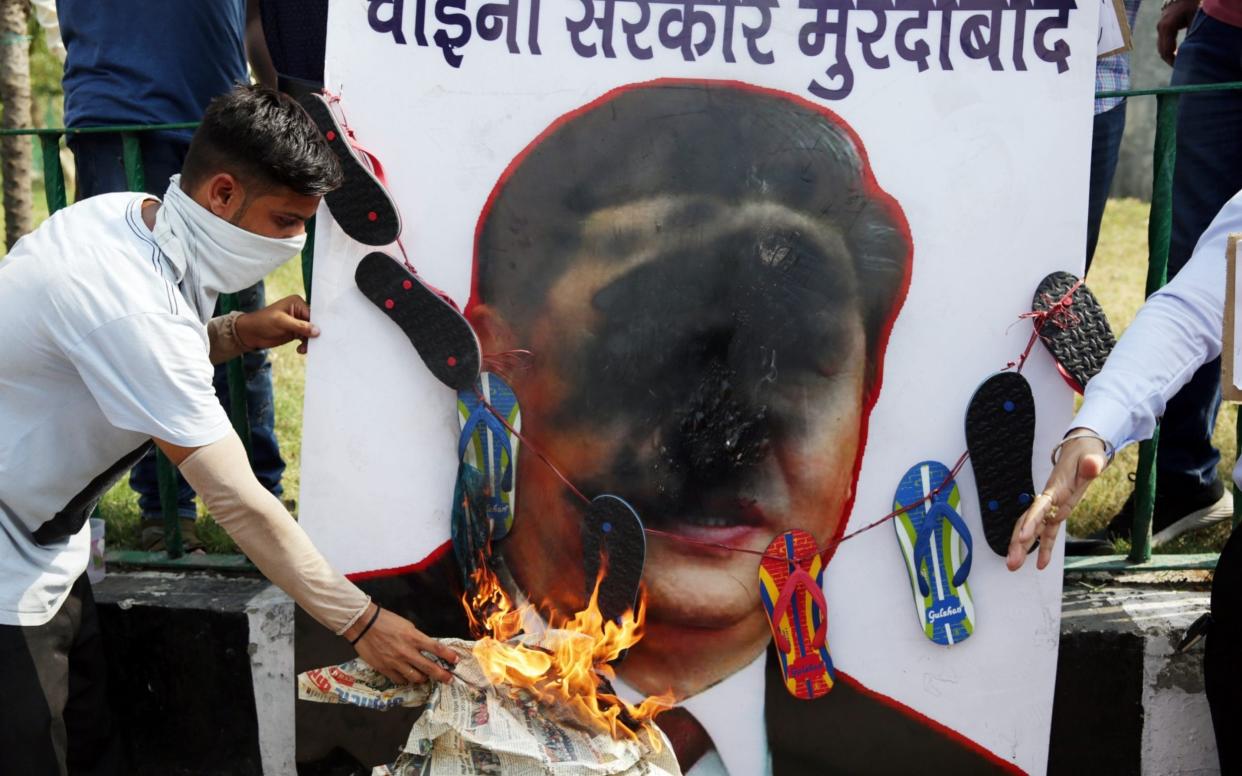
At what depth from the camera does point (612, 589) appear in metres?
2.55

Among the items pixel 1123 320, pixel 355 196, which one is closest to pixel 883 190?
pixel 355 196

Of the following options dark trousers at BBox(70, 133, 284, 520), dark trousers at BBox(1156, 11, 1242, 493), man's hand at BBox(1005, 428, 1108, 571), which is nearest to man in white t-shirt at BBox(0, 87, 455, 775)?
dark trousers at BBox(70, 133, 284, 520)

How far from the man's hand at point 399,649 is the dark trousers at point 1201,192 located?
208 centimetres

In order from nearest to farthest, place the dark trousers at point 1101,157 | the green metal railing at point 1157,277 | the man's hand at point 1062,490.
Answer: the man's hand at point 1062,490
the green metal railing at point 1157,277
the dark trousers at point 1101,157

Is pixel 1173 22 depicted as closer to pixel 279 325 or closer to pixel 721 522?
pixel 721 522

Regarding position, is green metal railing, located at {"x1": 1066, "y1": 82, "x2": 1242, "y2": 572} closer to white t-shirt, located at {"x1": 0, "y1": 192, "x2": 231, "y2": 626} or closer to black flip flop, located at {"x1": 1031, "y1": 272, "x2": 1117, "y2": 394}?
black flip flop, located at {"x1": 1031, "y1": 272, "x2": 1117, "y2": 394}

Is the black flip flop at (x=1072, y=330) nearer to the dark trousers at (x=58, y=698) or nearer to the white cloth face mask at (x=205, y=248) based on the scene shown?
the white cloth face mask at (x=205, y=248)

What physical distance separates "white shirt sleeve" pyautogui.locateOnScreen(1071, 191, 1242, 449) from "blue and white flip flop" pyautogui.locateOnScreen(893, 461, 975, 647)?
0.39 metres

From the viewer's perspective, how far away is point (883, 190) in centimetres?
248

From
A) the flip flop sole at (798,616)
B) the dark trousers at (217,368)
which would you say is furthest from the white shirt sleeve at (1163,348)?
the dark trousers at (217,368)

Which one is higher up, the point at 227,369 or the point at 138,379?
the point at 138,379

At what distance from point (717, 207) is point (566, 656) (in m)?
0.97

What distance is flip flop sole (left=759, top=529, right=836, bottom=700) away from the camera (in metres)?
2.52

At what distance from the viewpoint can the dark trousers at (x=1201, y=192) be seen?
318 centimetres
